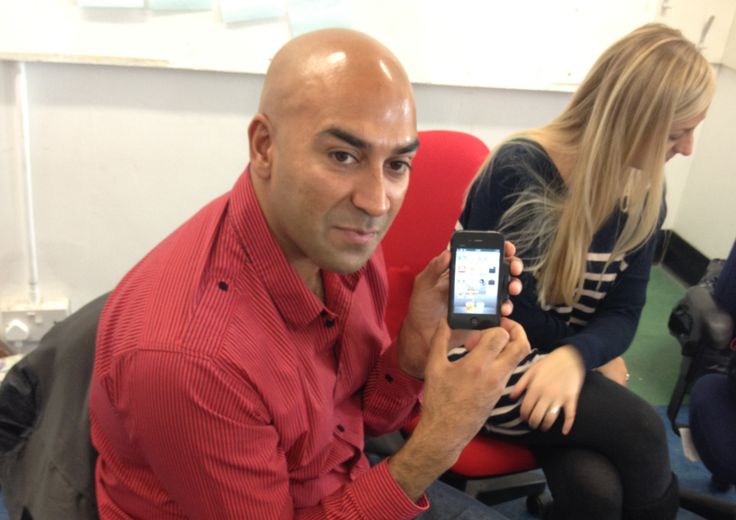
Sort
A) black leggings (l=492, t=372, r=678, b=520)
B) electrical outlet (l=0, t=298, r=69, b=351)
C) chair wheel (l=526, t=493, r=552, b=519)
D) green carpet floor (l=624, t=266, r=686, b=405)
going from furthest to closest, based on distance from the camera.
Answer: green carpet floor (l=624, t=266, r=686, b=405), electrical outlet (l=0, t=298, r=69, b=351), chair wheel (l=526, t=493, r=552, b=519), black leggings (l=492, t=372, r=678, b=520)

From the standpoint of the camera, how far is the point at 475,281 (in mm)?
970

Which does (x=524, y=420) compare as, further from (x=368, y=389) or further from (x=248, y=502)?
(x=248, y=502)

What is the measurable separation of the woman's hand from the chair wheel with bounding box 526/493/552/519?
552 millimetres

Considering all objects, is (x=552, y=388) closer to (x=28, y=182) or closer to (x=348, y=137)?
(x=348, y=137)

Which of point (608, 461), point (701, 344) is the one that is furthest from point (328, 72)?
point (701, 344)

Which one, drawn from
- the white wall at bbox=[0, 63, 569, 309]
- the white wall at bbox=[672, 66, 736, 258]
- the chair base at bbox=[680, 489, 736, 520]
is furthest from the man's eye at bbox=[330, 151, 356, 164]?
the white wall at bbox=[672, 66, 736, 258]

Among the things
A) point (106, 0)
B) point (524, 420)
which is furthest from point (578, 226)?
point (106, 0)

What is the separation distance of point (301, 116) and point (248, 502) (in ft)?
1.42

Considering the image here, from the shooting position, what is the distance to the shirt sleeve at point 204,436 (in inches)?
27.3

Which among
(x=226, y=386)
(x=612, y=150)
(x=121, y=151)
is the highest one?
(x=612, y=150)

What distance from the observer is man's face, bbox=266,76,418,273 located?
2.47ft

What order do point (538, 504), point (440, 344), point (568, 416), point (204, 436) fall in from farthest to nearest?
point (538, 504) → point (568, 416) → point (440, 344) → point (204, 436)

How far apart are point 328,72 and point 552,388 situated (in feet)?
2.21

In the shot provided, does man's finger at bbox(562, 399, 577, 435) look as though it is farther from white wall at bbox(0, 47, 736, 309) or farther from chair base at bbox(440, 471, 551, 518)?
white wall at bbox(0, 47, 736, 309)
